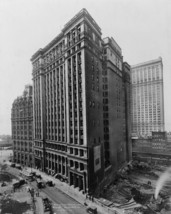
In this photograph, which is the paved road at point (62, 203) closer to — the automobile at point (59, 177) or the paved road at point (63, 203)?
the paved road at point (63, 203)

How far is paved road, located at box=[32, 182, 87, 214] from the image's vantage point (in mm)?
34844

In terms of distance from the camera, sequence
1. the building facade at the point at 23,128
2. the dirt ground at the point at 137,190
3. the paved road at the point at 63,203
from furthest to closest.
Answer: the building facade at the point at 23,128
the dirt ground at the point at 137,190
the paved road at the point at 63,203

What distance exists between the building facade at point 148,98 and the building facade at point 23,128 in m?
87.3

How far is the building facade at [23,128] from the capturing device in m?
78.1

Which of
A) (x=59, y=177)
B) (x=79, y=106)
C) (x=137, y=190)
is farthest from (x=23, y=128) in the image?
(x=137, y=190)

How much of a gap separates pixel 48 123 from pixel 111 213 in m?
41.7

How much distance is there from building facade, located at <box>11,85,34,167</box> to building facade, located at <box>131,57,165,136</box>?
87332 mm

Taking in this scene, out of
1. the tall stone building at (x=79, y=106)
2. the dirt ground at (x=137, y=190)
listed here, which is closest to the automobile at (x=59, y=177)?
the tall stone building at (x=79, y=106)

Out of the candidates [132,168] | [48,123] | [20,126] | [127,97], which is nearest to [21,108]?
[20,126]

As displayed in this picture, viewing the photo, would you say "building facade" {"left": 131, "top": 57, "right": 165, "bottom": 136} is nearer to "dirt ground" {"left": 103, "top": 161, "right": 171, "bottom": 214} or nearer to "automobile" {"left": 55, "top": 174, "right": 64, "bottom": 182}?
"dirt ground" {"left": 103, "top": 161, "right": 171, "bottom": 214}

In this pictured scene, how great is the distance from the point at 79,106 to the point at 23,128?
48089mm

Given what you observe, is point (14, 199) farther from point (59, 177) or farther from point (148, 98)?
point (148, 98)

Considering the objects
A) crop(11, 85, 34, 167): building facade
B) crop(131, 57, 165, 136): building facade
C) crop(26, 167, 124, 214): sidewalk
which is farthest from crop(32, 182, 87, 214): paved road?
crop(131, 57, 165, 136): building facade

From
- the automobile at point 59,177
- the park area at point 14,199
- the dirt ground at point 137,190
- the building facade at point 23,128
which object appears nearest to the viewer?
the park area at point 14,199
